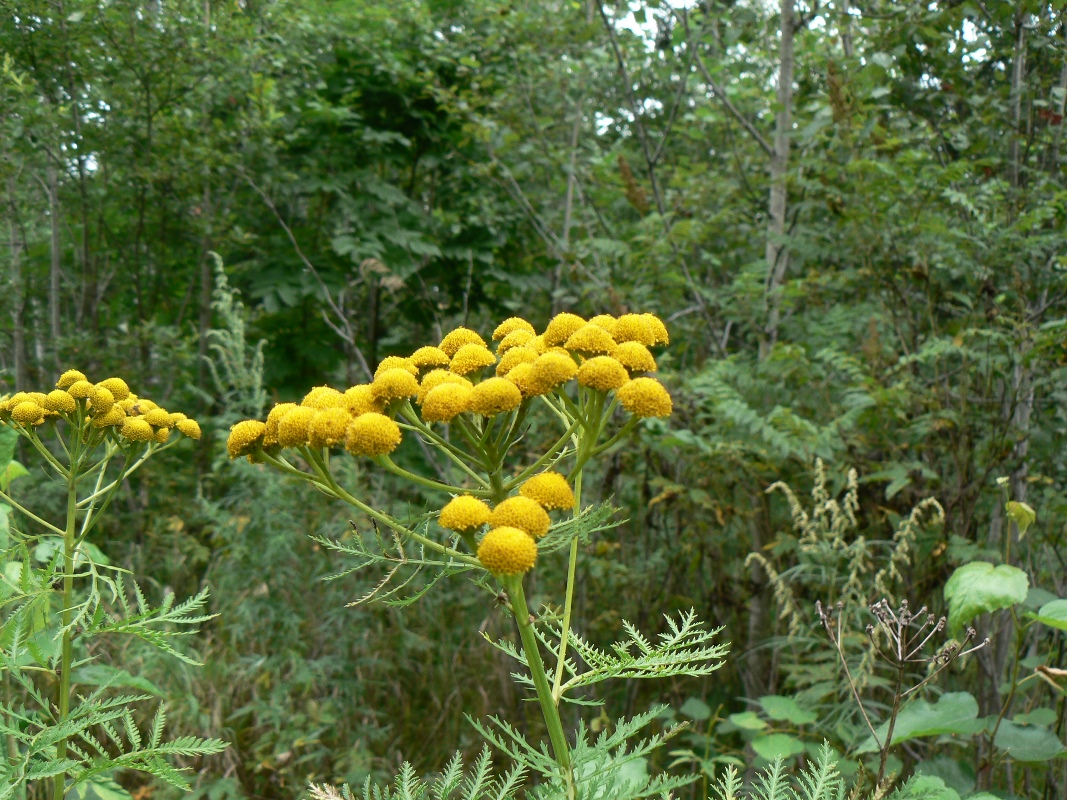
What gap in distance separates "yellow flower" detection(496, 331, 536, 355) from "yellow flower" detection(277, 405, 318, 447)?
0.42m

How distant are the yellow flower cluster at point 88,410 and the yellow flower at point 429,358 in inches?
32.6

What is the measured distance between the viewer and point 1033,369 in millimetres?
2926

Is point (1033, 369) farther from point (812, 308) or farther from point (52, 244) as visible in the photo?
point (52, 244)

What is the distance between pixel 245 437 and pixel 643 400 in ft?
2.33

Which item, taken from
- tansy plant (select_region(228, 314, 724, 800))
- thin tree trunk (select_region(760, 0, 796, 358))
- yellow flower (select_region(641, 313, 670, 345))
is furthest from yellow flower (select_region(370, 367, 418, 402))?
thin tree trunk (select_region(760, 0, 796, 358))

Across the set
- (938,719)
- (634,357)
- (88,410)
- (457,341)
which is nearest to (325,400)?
(457,341)

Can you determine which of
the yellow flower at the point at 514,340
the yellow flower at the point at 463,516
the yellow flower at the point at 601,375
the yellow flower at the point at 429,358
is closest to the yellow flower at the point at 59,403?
the yellow flower at the point at 429,358

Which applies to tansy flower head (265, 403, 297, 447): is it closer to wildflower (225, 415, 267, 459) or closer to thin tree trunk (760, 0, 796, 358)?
wildflower (225, 415, 267, 459)

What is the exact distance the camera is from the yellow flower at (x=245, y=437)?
4.48 ft

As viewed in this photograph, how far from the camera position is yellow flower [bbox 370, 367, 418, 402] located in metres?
1.28

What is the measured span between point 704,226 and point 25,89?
3.24 m

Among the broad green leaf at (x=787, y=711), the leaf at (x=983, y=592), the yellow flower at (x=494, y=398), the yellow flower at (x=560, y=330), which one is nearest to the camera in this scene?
the yellow flower at (x=494, y=398)

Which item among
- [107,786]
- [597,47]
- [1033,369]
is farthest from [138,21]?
[1033,369]

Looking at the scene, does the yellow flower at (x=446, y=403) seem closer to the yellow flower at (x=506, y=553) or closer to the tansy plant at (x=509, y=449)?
the tansy plant at (x=509, y=449)
